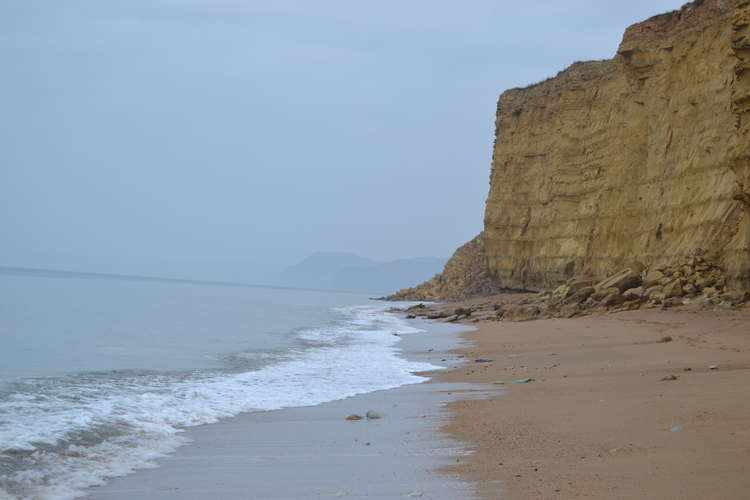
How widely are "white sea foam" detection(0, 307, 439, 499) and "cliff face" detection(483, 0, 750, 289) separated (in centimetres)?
1004

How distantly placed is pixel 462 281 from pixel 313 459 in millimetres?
45460

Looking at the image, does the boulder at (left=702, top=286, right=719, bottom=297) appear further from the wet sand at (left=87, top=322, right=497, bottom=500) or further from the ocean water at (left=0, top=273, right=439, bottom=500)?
the wet sand at (left=87, top=322, right=497, bottom=500)

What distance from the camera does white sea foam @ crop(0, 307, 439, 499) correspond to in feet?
16.0

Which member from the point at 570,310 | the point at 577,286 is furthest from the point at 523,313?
the point at 570,310

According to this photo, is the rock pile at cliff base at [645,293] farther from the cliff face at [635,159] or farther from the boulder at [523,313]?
the cliff face at [635,159]

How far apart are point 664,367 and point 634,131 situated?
20260 millimetres

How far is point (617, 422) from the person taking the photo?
5.51 m

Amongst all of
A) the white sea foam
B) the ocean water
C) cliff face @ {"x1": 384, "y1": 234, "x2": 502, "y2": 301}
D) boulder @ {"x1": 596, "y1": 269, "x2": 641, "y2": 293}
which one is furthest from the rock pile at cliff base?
cliff face @ {"x1": 384, "y1": 234, "x2": 502, "y2": 301}

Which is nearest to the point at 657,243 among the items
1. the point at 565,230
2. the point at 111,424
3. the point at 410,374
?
the point at 565,230

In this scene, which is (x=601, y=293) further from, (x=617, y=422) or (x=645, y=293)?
(x=617, y=422)

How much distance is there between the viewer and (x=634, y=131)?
88.0 feet

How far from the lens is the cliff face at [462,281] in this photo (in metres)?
44.9

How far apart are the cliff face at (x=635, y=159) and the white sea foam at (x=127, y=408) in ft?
32.9

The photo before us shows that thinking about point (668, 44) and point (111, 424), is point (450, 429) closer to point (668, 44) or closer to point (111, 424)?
point (111, 424)
